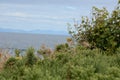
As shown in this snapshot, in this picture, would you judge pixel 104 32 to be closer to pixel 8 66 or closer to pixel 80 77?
pixel 8 66

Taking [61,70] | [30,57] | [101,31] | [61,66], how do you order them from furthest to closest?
[101,31] → [30,57] → [61,66] → [61,70]

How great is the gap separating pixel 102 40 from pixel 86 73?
6.02m

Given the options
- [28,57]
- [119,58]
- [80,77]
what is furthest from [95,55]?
[80,77]

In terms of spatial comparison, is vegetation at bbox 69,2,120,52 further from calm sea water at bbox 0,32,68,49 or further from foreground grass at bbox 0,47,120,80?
foreground grass at bbox 0,47,120,80

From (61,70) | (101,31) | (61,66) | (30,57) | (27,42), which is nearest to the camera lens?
(61,70)

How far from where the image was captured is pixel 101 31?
471 inches

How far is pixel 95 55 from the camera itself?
7.54m

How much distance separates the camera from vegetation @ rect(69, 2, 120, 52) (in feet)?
37.9

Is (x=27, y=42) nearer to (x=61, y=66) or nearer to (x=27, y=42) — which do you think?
(x=27, y=42)

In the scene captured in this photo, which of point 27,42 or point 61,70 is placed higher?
point 61,70

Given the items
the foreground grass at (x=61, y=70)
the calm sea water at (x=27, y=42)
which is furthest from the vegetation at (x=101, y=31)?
the foreground grass at (x=61, y=70)

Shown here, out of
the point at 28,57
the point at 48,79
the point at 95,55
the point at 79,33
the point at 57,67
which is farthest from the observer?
the point at 79,33

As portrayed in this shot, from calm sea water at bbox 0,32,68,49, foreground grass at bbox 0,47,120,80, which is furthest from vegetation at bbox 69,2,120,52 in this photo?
foreground grass at bbox 0,47,120,80

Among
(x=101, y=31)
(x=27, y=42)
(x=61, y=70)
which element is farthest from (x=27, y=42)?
(x=61, y=70)
